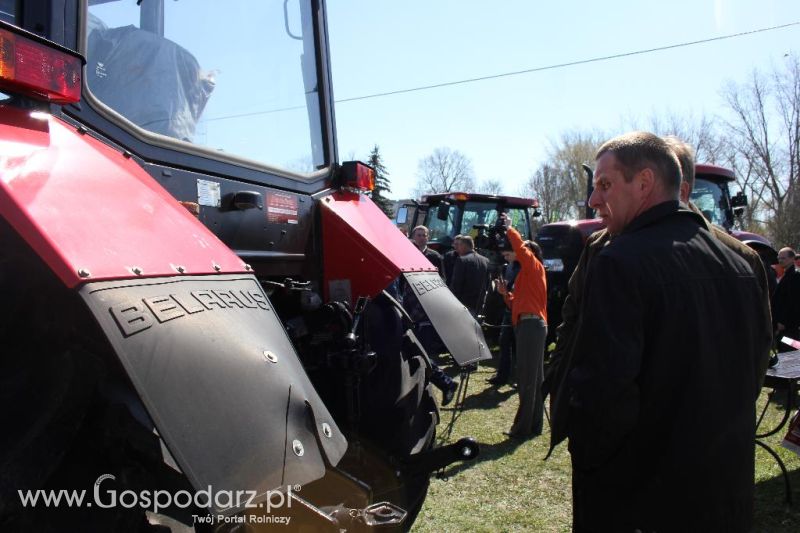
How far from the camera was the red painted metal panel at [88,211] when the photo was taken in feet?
3.77

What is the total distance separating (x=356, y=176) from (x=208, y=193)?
3.15 ft

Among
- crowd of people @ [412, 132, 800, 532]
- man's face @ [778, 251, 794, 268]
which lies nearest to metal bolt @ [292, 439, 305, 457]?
crowd of people @ [412, 132, 800, 532]

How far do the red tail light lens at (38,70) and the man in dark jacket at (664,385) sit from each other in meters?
1.45

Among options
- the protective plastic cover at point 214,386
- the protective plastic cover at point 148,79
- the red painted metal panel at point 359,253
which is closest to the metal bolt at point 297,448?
the protective plastic cover at point 214,386

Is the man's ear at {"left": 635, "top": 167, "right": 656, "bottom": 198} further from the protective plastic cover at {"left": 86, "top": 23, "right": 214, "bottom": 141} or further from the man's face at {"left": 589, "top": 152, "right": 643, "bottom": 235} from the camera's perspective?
the protective plastic cover at {"left": 86, "top": 23, "right": 214, "bottom": 141}

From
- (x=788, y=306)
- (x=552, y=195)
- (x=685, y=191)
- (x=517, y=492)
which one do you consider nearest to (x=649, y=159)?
(x=685, y=191)

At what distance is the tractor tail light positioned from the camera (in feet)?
9.78

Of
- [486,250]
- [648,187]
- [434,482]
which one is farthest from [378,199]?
[648,187]

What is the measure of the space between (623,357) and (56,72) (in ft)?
5.18

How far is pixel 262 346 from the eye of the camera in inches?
53.6

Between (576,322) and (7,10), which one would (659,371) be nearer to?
(576,322)

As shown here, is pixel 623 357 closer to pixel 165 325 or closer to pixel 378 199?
pixel 165 325

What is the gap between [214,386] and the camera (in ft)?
3.93

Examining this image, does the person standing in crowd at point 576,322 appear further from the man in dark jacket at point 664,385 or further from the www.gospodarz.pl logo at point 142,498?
the www.gospodarz.pl logo at point 142,498
